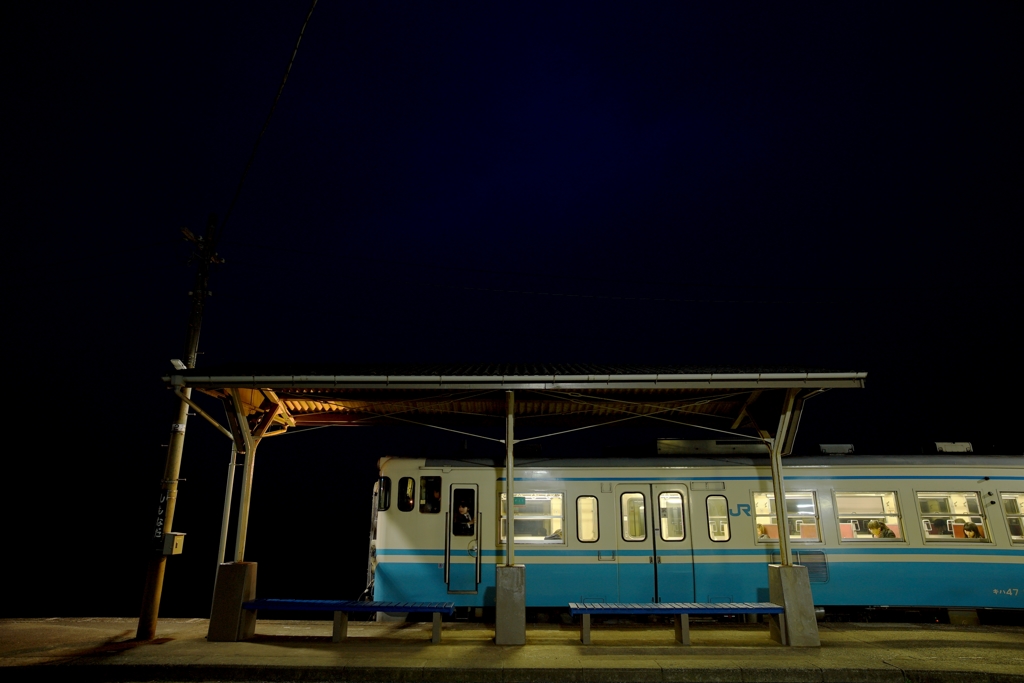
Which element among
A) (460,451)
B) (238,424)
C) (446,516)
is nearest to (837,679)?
(446,516)

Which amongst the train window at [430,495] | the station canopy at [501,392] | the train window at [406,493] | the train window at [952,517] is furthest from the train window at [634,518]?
the train window at [952,517]

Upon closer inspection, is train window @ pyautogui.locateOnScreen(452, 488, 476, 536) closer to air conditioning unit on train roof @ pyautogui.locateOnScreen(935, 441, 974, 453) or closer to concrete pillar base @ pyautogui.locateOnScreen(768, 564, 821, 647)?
concrete pillar base @ pyautogui.locateOnScreen(768, 564, 821, 647)

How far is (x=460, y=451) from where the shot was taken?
12.4 metres

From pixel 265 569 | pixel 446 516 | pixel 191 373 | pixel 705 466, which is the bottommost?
pixel 265 569

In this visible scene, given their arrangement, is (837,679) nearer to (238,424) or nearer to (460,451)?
(460,451)

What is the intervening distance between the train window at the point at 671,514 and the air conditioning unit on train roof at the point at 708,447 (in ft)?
3.25

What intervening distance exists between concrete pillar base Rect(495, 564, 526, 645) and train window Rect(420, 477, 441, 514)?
2625 millimetres

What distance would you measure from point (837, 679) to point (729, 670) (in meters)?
1.41

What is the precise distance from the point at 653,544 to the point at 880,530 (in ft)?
14.6

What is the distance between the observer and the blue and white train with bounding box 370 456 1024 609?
35.6 feet

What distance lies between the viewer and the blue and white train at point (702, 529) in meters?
10.9

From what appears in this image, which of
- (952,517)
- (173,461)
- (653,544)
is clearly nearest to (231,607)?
(173,461)

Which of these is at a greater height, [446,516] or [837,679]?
[446,516]

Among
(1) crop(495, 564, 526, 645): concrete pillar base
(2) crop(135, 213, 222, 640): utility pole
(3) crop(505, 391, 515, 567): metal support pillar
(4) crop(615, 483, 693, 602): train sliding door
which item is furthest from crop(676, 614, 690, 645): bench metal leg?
(2) crop(135, 213, 222, 640): utility pole
